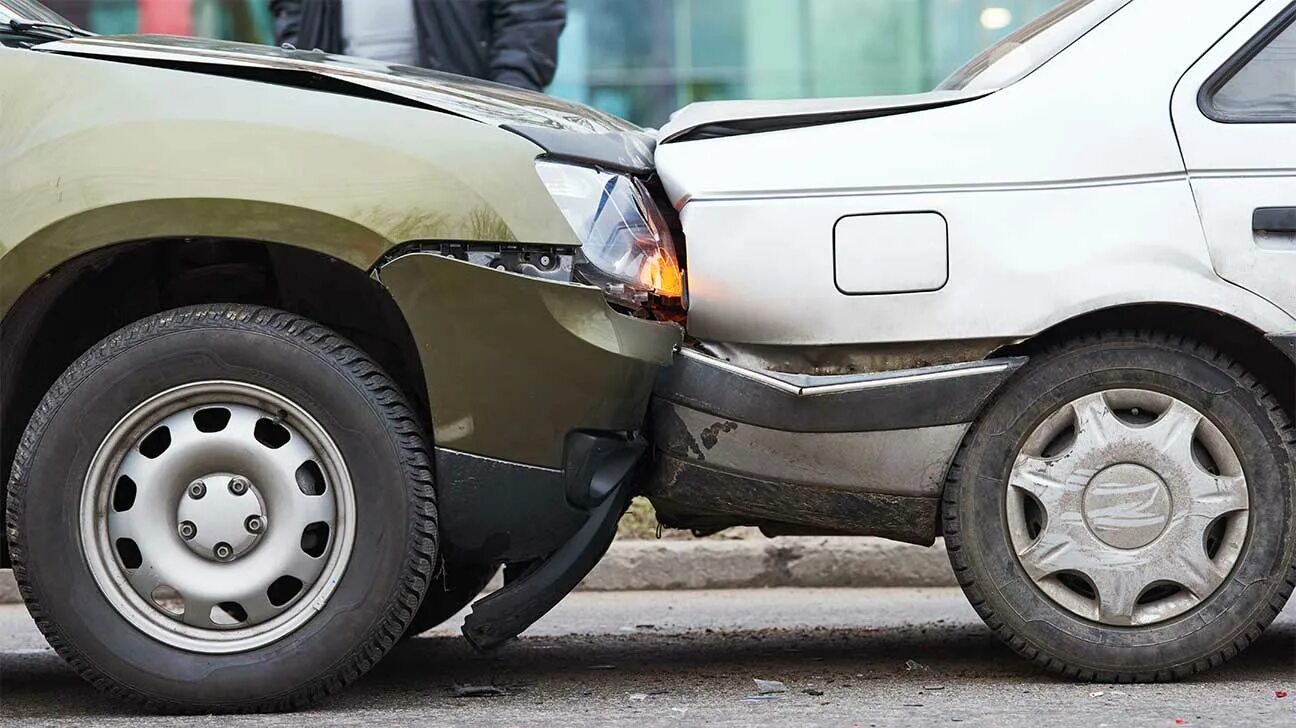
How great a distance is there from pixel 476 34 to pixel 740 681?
119 inches

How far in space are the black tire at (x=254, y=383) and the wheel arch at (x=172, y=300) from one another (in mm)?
148

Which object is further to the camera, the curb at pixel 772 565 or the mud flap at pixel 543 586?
the curb at pixel 772 565

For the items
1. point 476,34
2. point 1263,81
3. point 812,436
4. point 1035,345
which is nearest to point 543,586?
point 812,436

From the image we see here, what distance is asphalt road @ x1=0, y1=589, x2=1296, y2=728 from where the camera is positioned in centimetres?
347

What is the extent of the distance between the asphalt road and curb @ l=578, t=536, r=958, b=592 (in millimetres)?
454

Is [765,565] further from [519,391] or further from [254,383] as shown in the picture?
[254,383]

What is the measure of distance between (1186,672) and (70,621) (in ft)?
7.26

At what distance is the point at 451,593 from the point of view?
436 cm

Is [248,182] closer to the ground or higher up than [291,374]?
higher up

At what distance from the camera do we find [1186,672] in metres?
3.70

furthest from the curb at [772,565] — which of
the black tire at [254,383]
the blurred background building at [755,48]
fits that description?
the blurred background building at [755,48]

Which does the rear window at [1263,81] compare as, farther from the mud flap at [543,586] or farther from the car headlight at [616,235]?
the mud flap at [543,586]

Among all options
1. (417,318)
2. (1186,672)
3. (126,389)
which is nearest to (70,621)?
(126,389)

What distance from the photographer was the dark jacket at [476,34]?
609 cm
